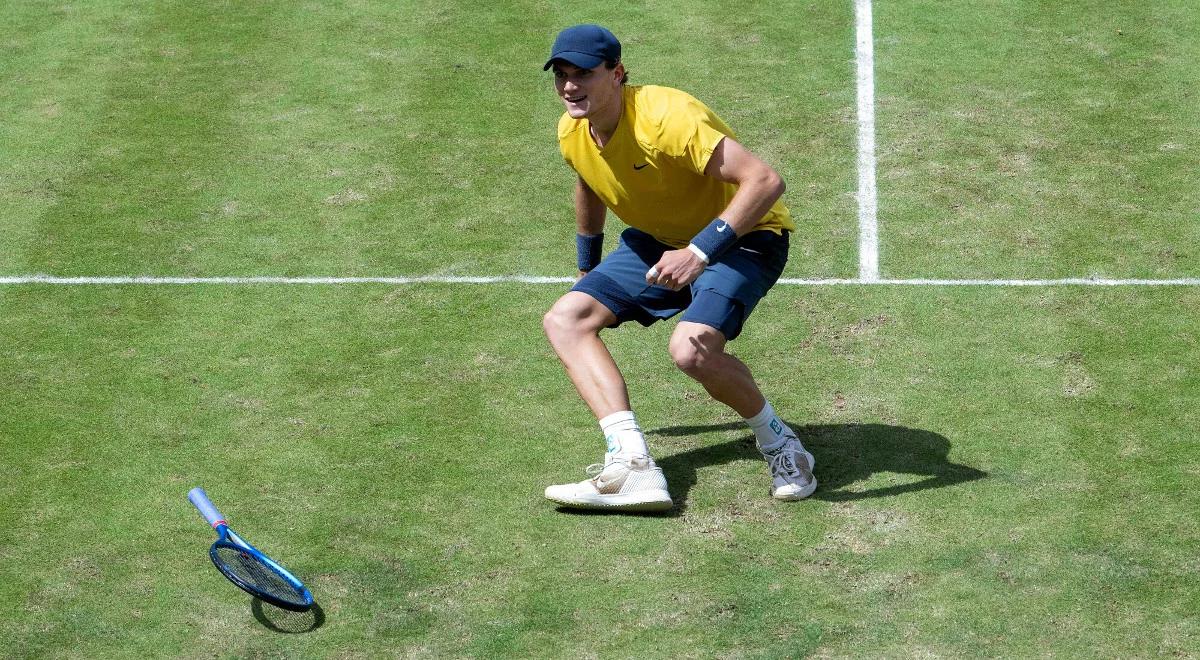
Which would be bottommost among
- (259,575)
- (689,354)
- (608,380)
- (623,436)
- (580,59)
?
(259,575)

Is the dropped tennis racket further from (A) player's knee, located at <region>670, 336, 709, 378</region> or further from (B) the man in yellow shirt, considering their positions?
(A) player's knee, located at <region>670, 336, 709, 378</region>

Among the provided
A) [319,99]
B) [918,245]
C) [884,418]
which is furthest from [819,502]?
[319,99]

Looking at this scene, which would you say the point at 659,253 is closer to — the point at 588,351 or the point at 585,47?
the point at 588,351

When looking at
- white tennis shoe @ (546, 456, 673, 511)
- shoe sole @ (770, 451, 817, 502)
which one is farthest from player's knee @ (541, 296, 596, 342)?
shoe sole @ (770, 451, 817, 502)

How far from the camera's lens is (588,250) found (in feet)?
25.8

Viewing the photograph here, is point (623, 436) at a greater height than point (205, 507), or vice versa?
point (623, 436)

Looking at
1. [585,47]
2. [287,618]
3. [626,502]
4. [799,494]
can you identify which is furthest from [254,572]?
[585,47]

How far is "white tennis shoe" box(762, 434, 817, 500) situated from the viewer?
7.12 m

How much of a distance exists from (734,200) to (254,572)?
8.55ft

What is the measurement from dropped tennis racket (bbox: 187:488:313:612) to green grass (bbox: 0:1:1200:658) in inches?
6.3

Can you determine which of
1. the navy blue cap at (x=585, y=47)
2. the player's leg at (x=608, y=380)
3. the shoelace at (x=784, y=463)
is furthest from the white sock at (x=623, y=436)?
the navy blue cap at (x=585, y=47)

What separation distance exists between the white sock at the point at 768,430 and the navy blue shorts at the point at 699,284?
397mm

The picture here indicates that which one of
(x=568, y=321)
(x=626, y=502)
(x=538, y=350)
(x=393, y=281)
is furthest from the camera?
(x=393, y=281)

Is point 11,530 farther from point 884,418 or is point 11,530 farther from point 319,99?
point 319,99
